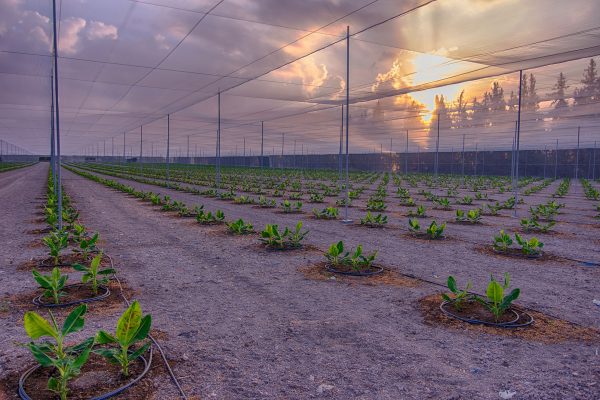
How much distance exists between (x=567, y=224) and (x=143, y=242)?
11306 mm

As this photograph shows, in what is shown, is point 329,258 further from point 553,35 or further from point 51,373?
point 553,35

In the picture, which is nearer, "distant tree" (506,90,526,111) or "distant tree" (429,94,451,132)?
"distant tree" (506,90,526,111)

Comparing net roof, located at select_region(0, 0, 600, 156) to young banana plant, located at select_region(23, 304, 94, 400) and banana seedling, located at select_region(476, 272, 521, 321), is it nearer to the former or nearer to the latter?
banana seedling, located at select_region(476, 272, 521, 321)

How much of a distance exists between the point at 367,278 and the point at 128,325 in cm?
366

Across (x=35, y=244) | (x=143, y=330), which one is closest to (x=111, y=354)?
(x=143, y=330)

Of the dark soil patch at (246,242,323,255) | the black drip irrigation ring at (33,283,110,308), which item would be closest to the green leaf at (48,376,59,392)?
the black drip irrigation ring at (33,283,110,308)

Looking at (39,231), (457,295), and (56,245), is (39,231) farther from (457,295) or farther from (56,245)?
(457,295)

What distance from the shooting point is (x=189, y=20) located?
8.81 m

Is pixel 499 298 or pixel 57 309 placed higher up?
pixel 499 298

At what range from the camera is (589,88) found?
1426 cm

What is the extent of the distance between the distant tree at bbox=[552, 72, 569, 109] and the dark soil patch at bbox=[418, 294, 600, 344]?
1132 centimetres

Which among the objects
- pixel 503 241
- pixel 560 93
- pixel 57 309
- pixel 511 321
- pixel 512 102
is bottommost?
pixel 57 309

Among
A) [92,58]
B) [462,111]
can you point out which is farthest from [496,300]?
[462,111]

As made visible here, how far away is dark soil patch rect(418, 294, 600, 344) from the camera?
3.89 meters
